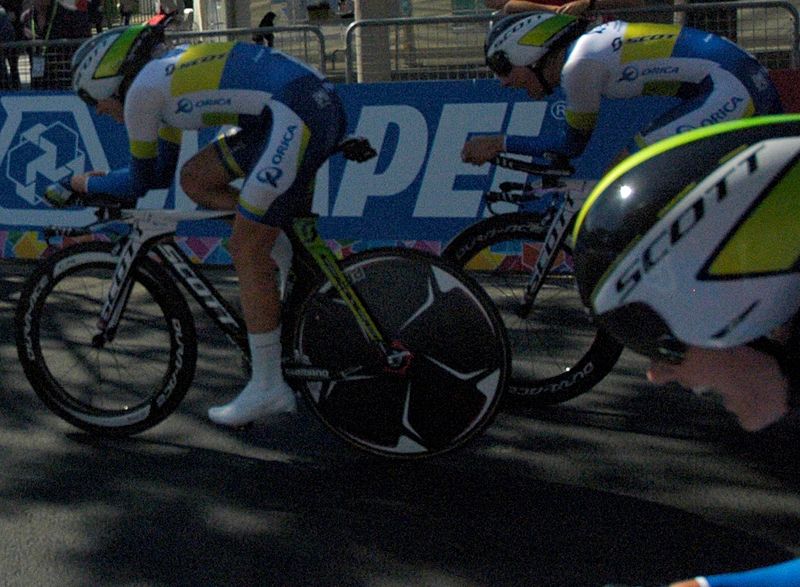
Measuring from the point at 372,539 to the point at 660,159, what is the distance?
114 inches

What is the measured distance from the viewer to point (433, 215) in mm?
8727

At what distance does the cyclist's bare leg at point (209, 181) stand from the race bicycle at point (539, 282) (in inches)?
41.1

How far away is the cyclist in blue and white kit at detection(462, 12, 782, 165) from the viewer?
5734mm

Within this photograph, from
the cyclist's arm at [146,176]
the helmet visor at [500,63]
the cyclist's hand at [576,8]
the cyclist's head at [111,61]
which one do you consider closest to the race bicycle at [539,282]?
the helmet visor at [500,63]

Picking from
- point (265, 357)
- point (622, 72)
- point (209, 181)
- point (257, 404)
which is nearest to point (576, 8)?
point (622, 72)

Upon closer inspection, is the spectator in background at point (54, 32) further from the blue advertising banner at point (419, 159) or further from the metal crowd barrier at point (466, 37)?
the metal crowd barrier at point (466, 37)

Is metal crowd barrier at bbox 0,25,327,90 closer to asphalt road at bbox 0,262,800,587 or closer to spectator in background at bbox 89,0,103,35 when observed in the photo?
spectator in background at bbox 89,0,103,35

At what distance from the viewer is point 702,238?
1.81 meters

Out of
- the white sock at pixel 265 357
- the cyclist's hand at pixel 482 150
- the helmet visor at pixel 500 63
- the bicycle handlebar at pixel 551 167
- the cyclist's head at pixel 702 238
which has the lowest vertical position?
the white sock at pixel 265 357

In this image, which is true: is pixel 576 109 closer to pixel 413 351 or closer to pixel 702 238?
pixel 413 351

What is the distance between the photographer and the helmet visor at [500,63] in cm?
597

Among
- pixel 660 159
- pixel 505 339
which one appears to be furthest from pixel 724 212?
pixel 505 339

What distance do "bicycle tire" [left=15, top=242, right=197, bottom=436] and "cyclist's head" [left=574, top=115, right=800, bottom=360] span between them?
3584mm

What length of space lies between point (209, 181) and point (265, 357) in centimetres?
80
